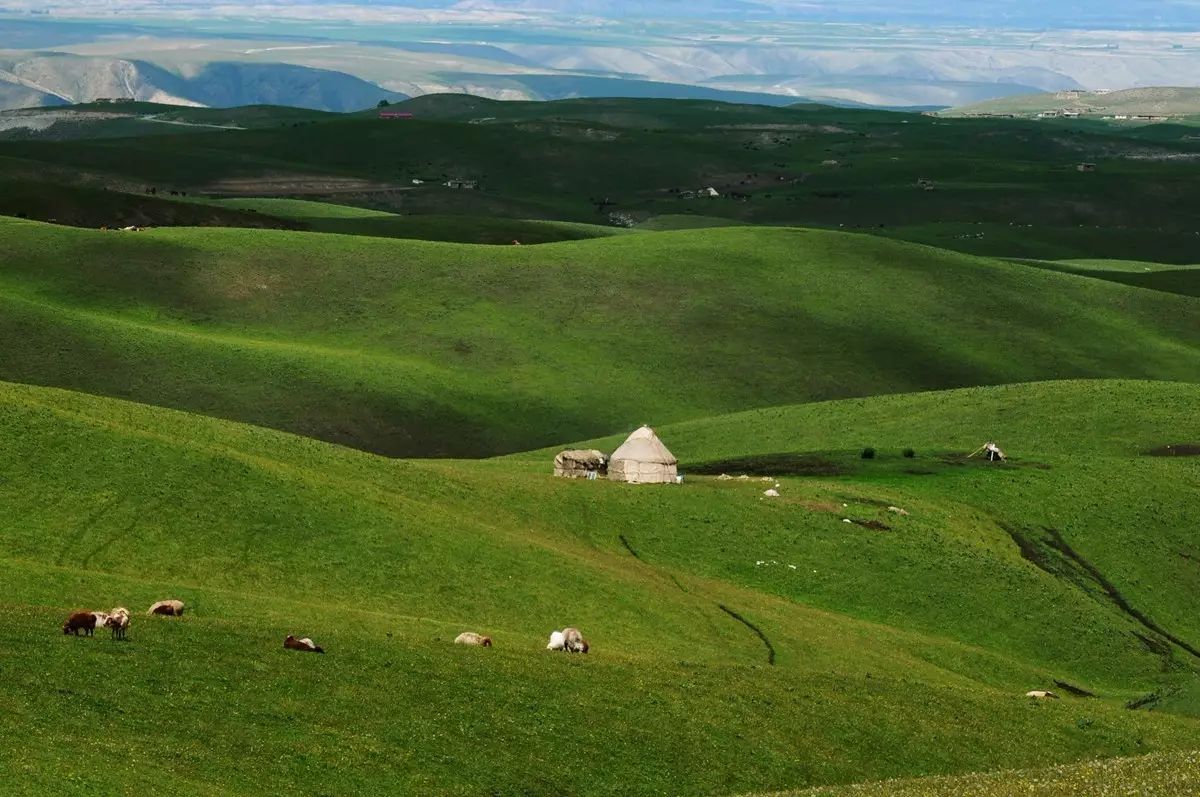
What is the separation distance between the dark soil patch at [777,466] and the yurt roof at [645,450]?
5797mm

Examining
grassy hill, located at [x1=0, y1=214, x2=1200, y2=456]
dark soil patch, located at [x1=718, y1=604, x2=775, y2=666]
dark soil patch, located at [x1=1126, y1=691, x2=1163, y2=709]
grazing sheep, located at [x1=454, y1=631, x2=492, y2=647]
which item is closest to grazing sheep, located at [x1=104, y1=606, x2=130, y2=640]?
grazing sheep, located at [x1=454, y1=631, x2=492, y2=647]

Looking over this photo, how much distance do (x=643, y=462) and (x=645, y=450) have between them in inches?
23.3

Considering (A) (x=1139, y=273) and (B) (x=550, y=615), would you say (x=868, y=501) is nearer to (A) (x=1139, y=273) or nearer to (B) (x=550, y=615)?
(B) (x=550, y=615)

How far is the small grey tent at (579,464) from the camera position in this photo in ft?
250

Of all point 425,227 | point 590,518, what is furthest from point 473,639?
point 425,227

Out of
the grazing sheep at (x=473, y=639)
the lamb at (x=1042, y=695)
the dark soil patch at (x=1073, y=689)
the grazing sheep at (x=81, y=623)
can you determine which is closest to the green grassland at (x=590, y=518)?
the grazing sheep at (x=473, y=639)

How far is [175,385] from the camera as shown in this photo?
3824 inches

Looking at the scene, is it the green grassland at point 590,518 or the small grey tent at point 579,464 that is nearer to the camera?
the green grassland at point 590,518

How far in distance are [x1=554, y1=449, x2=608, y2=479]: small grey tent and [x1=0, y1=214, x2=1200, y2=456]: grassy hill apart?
19203 mm

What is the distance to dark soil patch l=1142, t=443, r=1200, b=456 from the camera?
87312mm

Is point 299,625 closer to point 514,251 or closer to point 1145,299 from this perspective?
point 514,251

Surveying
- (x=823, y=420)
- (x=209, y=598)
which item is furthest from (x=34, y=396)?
(x=823, y=420)

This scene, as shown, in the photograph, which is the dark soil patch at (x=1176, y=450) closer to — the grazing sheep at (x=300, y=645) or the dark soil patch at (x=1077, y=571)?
the dark soil patch at (x=1077, y=571)

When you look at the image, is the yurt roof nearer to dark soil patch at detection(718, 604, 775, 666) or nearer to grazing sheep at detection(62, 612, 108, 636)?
dark soil patch at detection(718, 604, 775, 666)
